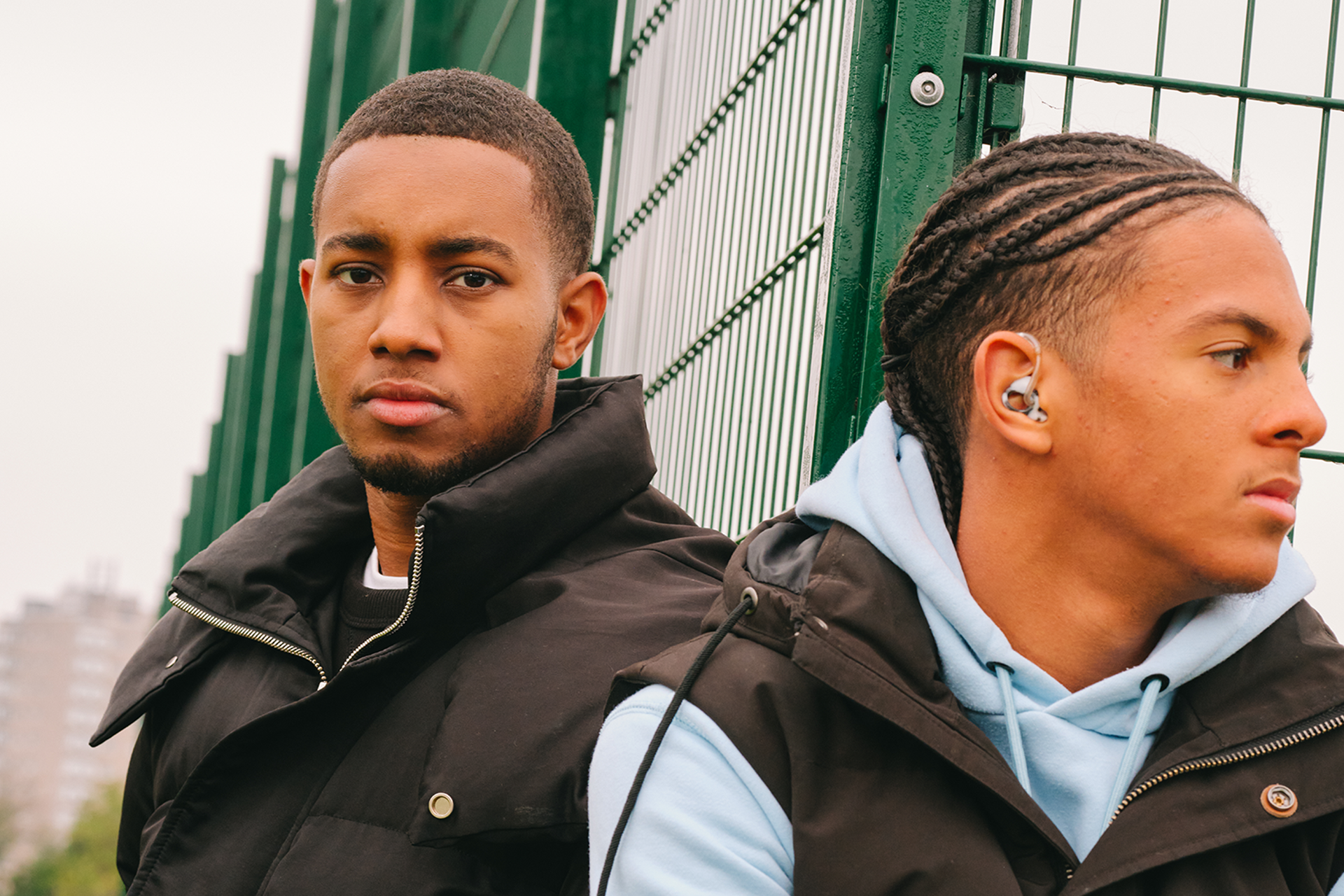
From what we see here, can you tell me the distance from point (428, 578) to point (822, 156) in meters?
1.13

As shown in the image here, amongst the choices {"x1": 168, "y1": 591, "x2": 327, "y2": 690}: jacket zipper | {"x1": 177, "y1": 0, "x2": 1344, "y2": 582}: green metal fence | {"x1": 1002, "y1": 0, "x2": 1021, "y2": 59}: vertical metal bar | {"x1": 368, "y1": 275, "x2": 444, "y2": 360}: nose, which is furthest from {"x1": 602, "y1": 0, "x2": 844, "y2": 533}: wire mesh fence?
{"x1": 168, "y1": 591, "x2": 327, "y2": 690}: jacket zipper

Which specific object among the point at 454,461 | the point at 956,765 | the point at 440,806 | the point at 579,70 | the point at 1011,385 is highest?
the point at 579,70

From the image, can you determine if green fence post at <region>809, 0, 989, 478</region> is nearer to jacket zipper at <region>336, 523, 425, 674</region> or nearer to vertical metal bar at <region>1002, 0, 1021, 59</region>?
vertical metal bar at <region>1002, 0, 1021, 59</region>

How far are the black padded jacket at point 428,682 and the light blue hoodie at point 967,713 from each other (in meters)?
0.27

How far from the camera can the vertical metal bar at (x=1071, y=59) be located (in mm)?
2510

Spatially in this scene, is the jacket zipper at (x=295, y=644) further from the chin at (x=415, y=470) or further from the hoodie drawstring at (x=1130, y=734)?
the hoodie drawstring at (x=1130, y=734)

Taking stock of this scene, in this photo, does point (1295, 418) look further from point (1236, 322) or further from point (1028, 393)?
point (1028, 393)

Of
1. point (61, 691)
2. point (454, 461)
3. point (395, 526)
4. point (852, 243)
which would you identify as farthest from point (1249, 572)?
point (61, 691)

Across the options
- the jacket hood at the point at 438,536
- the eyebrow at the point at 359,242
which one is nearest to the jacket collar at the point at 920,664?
the jacket hood at the point at 438,536

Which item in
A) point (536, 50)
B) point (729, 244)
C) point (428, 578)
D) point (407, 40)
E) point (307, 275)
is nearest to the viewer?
point (428, 578)

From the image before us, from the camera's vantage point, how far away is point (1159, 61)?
2535mm

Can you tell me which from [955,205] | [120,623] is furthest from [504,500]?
[120,623]

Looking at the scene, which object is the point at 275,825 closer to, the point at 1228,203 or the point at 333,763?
the point at 333,763

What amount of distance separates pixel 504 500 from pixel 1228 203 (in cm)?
116
